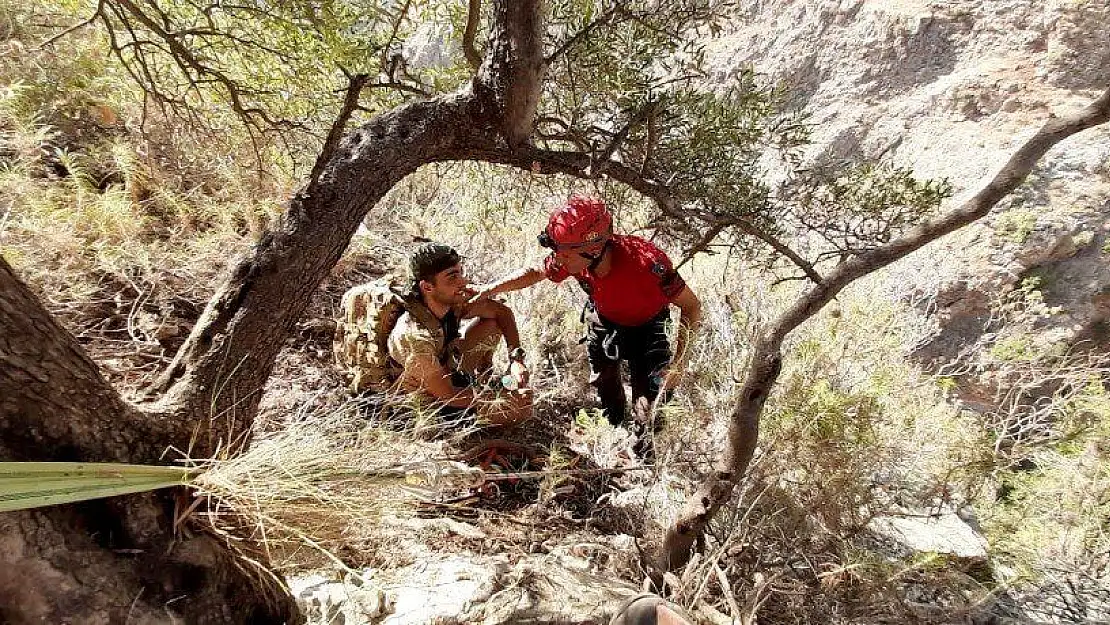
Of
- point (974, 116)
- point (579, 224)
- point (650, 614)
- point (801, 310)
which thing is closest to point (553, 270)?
point (579, 224)

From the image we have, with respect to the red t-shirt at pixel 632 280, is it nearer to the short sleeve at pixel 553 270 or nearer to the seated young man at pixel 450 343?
the short sleeve at pixel 553 270

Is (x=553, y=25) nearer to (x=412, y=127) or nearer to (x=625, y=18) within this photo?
(x=625, y=18)

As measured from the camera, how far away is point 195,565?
139 cm

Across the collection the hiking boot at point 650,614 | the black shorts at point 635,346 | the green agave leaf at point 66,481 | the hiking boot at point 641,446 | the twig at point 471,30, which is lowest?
the hiking boot at point 650,614

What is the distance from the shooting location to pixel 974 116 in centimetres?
717

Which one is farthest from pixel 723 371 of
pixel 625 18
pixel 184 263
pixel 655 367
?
pixel 184 263

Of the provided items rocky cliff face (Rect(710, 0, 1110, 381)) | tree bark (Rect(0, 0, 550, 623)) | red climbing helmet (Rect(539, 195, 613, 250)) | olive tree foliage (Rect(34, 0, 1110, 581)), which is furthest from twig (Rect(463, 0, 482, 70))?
rocky cliff face (Rect(710, 0, 1110, 381))

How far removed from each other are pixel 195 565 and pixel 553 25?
8.29 ft

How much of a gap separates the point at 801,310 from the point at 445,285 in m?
1.65

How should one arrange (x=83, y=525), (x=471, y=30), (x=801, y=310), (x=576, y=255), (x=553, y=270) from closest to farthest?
(x=83, y=525)
(x=801, y=310)
(x=471, y=30)
(x=576, y=255)
(x=553, y=270)

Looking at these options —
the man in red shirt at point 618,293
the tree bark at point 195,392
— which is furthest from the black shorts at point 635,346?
the tree bark at point 195,392

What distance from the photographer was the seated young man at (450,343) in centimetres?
249

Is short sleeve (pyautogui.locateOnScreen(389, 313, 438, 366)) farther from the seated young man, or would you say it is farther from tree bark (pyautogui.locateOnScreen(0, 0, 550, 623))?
tree bark (pyautogui.locateOnScreen(0, 0, 550, 623))

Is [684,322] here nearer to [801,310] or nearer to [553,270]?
[553,270]
